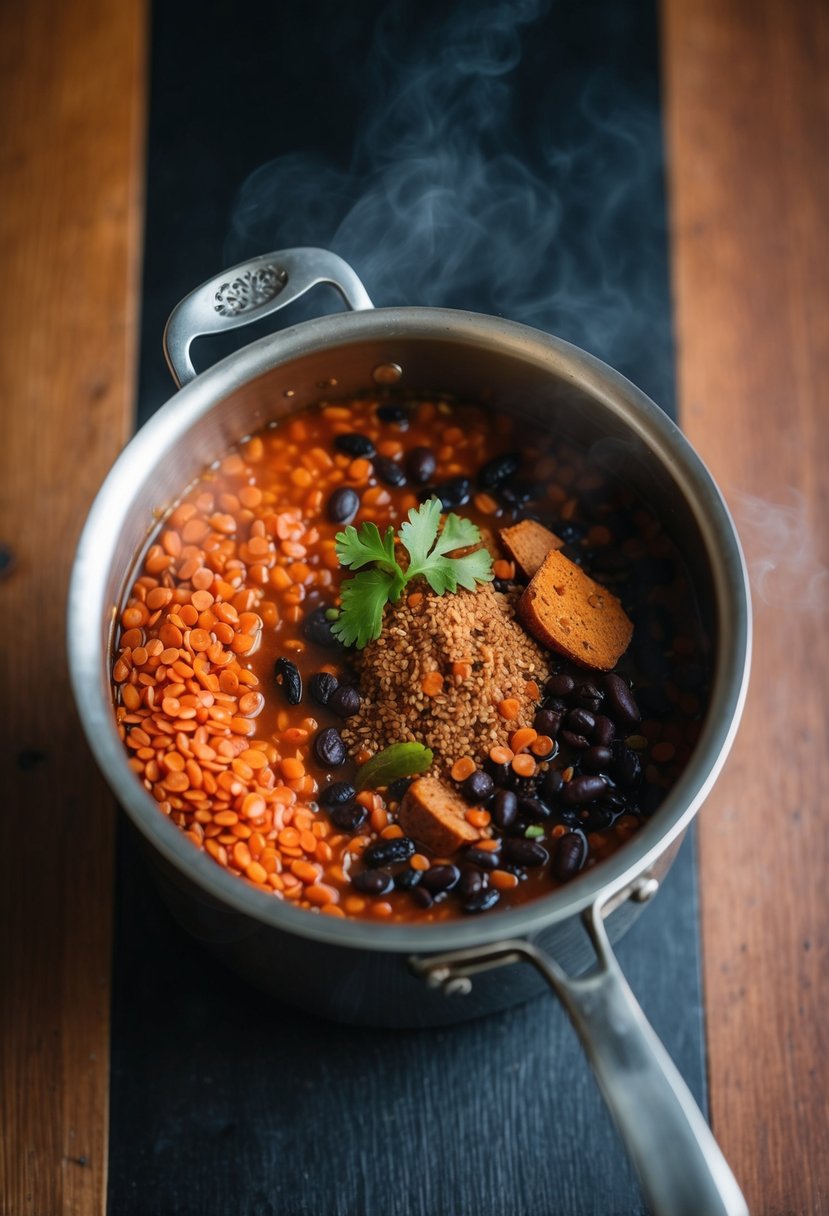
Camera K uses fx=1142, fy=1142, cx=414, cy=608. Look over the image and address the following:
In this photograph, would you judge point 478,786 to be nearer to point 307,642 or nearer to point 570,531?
point 307,642

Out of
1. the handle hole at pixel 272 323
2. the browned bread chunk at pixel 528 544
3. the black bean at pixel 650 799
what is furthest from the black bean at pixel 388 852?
the handle hole at pixel 272 323

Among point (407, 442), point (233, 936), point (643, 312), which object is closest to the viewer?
point (233, 936)

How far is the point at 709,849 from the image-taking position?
5.89ft

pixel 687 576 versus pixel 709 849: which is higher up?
pixel 687 576

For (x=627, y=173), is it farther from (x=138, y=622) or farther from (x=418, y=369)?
(x=138, y=622)

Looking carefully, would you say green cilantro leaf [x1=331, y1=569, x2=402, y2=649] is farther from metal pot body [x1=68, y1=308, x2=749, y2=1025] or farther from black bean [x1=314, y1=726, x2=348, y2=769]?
metal pot body [x1=68, y1=308, x2=749, y2=1025]

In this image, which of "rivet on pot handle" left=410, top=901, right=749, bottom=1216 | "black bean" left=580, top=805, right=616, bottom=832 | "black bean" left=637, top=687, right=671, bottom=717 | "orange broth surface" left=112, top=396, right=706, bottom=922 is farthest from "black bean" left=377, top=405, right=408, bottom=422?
"rivet on pot handle" left=410, top=901, right=749, bottom=1216

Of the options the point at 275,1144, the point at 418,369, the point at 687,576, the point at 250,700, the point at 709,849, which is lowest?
the point at 275,1144

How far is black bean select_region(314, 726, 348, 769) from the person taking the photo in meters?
1.52

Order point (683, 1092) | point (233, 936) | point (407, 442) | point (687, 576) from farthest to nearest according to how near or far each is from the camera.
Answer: point (407, 442) → point (687, 576) → point (233, 936) → point (683, 1092)

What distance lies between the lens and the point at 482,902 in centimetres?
144

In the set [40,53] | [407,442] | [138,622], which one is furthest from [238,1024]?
[40,53]

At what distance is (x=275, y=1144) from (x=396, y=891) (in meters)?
0.45

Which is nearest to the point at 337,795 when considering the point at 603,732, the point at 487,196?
the point at 603,732
